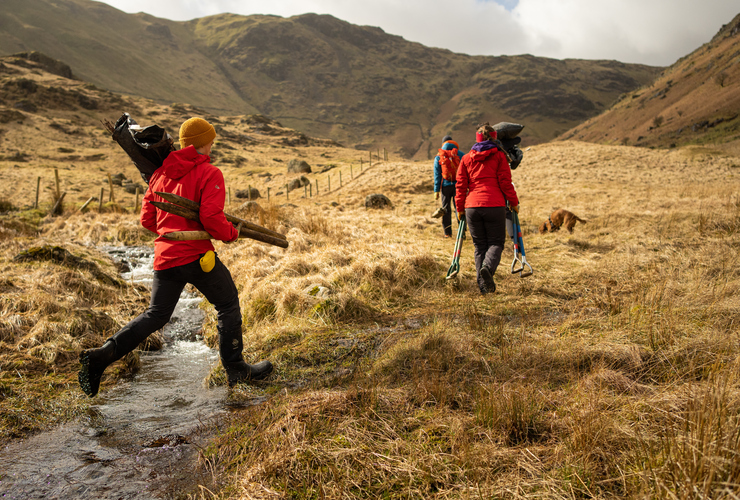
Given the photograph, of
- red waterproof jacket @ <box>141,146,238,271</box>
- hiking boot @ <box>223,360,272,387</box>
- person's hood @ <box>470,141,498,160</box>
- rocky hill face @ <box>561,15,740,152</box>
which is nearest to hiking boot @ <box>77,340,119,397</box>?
red waterproof jacket @ <box>141,146,238,271</box>

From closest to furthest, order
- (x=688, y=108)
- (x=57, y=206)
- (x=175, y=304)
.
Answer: (x=175, y=304)
(x=57, y=206)
(x=688, y=108)

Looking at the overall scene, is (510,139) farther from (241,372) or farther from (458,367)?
(241,372)

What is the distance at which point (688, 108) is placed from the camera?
203 ft

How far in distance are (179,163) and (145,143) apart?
0.41 meters

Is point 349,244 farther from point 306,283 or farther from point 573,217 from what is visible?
point 573,217

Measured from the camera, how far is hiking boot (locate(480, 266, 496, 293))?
5.18 metres

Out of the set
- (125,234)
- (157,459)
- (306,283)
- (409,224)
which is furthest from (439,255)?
(125,234)

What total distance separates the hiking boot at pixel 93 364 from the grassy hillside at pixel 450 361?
249 millimetres

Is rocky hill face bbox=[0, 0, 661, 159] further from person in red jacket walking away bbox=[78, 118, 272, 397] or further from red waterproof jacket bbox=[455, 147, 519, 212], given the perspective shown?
person in red jacket walking away bbox=[78, 118, 272, 397]

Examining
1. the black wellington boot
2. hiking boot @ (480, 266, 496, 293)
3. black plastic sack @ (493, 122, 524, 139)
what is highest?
black plastic sack @ (493, 122, 524, 139)

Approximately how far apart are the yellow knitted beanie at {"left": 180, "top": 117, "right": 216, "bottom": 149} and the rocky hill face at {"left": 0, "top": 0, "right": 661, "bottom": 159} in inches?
5013

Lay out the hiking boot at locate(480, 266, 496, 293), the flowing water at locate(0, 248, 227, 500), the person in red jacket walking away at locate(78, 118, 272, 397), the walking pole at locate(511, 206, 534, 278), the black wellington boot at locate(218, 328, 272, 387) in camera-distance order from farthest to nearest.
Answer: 1. the walking pole at locate(511, 206, 534, 278)
2. the hiking boot at locate(480, 266, 496, 293)
3. the black wellington boot at locate(218, 328, 272, 387)
4. the person in red jacket walking away at locate(78, 118, 272, 397)
5. the flowing water at locate(0, 248, 227, 500)

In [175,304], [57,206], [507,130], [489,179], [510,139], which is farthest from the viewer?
[57,206]

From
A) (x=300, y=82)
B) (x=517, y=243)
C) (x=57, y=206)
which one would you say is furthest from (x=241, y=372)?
(x=300, y=82)
